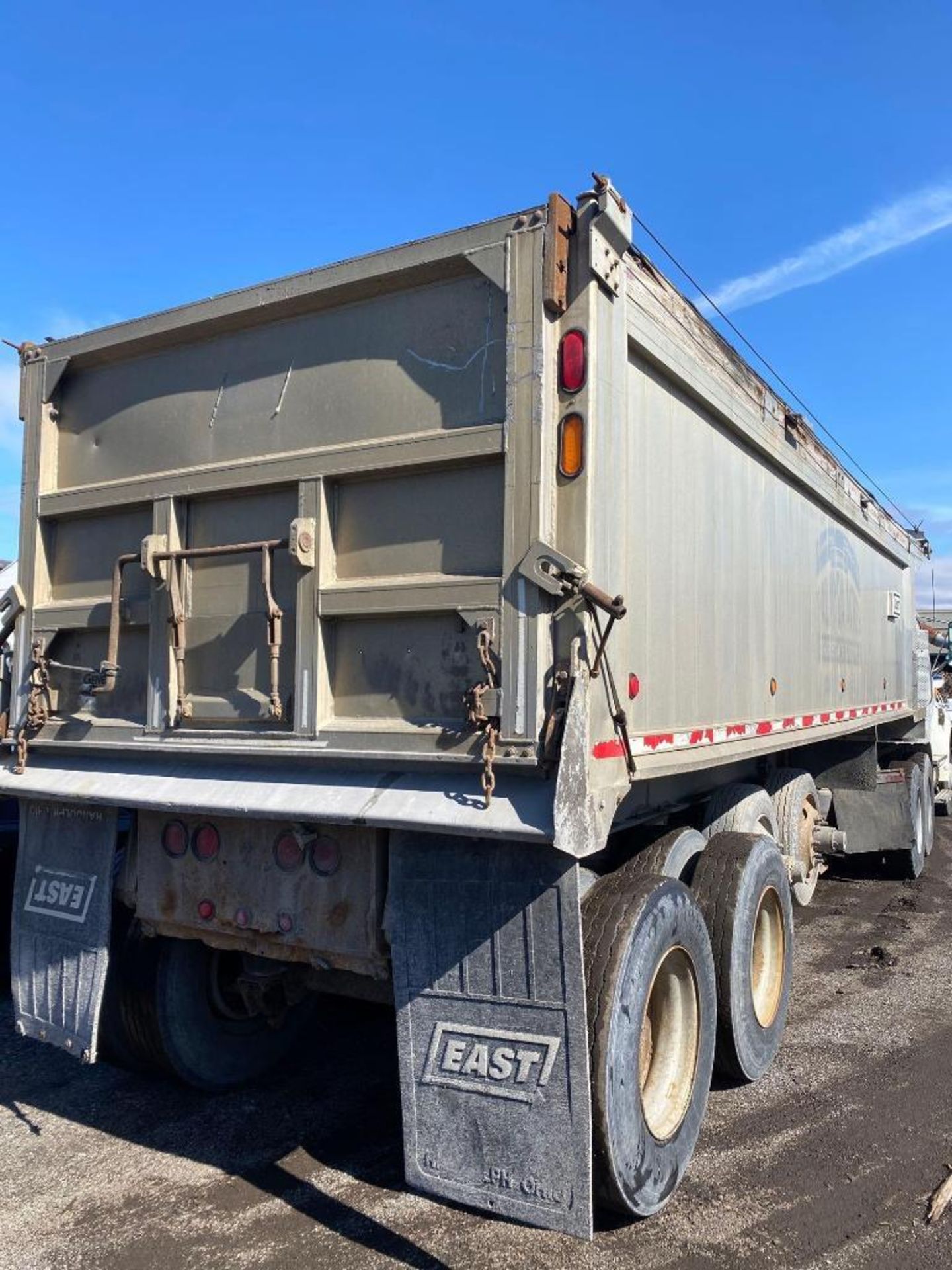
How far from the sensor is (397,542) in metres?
3.49

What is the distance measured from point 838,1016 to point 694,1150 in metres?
2.15

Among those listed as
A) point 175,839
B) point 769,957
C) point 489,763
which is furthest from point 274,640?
point 769,957

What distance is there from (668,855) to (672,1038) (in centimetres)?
68

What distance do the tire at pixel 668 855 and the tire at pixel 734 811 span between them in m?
0.63

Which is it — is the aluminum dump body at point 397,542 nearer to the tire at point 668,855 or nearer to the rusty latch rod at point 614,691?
the rusty latch rod at point 614,691

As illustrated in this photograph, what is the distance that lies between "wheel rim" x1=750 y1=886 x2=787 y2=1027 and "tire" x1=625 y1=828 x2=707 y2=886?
2.37ft

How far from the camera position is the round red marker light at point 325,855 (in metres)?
3.46

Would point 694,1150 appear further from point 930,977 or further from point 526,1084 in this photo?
point 930,977

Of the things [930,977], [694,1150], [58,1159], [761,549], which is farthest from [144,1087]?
[930,977]

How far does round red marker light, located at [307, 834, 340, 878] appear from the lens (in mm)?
3461

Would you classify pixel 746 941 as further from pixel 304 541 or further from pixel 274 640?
pixel 304 541

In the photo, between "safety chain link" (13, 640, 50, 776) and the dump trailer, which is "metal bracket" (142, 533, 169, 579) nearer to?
the dump trailer

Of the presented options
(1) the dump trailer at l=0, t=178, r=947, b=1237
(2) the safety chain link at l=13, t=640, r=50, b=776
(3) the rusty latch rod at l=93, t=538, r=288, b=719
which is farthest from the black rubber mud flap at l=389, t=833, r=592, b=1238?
(2) the safety chain link at l=13, t=640, r=50, b=776

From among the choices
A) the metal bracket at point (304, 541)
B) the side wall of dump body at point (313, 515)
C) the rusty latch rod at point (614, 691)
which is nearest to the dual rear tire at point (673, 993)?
the rusty latch rod at point (614, 691)
